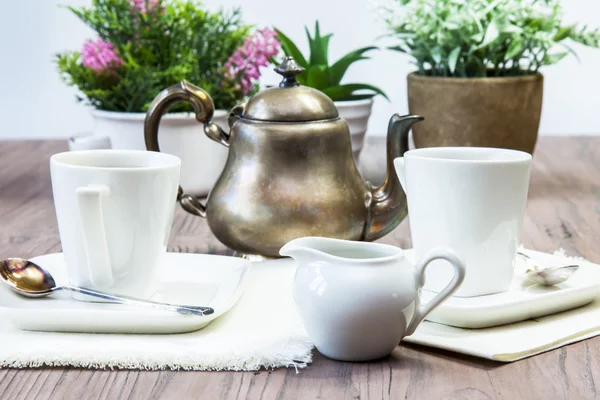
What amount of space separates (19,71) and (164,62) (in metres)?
1.18

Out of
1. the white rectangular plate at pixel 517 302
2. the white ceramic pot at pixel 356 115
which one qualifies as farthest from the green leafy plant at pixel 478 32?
the white rectangular plate at pixel 517 302

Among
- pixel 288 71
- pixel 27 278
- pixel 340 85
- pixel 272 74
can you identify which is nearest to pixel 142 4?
pixel 340 85

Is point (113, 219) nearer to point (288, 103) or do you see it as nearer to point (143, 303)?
point (143, 303)

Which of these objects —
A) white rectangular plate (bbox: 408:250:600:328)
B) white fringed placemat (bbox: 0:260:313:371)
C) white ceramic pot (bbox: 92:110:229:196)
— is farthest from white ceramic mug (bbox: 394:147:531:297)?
white ceramic pot (bbox: 92:110:229:196)

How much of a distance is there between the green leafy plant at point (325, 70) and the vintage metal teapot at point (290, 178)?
0.39m

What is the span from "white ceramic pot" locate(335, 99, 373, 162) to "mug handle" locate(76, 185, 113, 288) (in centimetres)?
63

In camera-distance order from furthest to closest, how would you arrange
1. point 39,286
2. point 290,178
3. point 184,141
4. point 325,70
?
point 325,70 < point 184,141 < point 290,178 < point 39,286

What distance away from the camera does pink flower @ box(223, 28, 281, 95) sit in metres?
1.22

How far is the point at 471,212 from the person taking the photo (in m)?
0.66

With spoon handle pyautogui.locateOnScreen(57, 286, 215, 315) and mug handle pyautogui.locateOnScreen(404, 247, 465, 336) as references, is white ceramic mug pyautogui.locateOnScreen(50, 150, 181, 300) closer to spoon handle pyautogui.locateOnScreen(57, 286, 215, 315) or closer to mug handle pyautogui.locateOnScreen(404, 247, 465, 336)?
spoon handle pyautogui.locateOnScreen(57, 286, 215, 315)

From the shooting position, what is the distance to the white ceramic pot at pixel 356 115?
4.07 ft

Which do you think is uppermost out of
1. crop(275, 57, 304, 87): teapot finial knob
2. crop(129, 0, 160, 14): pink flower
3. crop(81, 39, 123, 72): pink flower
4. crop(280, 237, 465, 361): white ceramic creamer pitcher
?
crop(129, 0, 160, 14): pink flower

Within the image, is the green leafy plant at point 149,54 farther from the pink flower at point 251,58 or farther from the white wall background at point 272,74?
the white wall background at point 272,74

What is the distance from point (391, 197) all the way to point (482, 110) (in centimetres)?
40
